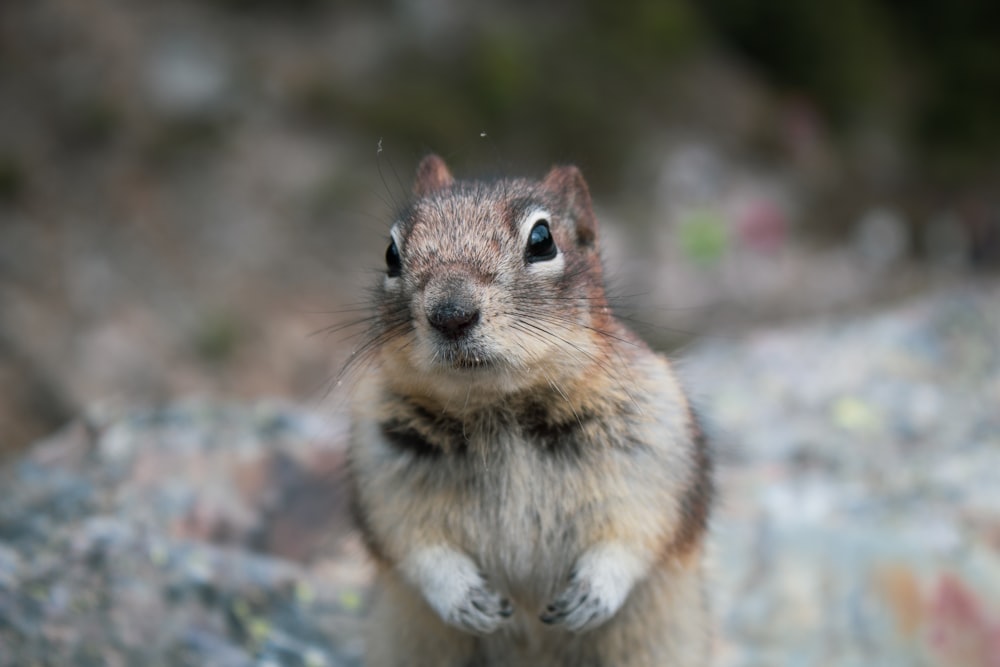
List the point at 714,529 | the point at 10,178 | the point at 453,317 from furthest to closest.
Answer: the point at 10,178 < the point at 714,529 < the point at 453,317

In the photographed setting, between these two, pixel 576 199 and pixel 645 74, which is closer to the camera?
pixel 576 199

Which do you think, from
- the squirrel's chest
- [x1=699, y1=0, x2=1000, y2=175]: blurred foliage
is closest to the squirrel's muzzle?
the squirrel's chest

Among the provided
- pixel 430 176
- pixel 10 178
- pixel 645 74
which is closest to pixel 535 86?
pixel 645 74

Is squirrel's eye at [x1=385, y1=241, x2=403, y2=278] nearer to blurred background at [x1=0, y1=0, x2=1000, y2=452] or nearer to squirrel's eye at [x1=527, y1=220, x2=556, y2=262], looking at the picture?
squirrel's eye at [x1=527, y1=220, x2=556, y2=262]

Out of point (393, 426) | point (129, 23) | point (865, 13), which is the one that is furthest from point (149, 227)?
point (865, 13)

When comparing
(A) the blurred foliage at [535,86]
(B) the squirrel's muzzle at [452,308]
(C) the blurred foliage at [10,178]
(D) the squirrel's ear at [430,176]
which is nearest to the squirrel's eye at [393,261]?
(B) the squirrel's muzzle at [452,308]

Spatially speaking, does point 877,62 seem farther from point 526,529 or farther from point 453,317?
point 453,317
